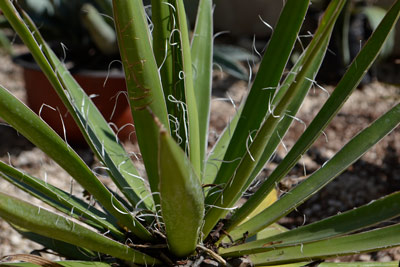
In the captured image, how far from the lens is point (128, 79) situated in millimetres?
727

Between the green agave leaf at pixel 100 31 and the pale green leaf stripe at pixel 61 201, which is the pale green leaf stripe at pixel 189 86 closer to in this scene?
the pale green leaf stripe at pixel 61 201

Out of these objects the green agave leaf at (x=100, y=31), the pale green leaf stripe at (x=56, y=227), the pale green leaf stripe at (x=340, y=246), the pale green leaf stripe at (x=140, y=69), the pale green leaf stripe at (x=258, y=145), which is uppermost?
the green agave leaf at (x=100, y=31)

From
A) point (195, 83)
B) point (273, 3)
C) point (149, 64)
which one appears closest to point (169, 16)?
point (149, 64)

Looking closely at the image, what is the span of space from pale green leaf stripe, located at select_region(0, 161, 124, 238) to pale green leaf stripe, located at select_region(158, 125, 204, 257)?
134 mm

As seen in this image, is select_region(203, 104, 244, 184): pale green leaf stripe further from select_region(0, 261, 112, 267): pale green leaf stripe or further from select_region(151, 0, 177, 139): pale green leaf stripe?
select_region(0, 261, 112, 267): pale green leaf stripe

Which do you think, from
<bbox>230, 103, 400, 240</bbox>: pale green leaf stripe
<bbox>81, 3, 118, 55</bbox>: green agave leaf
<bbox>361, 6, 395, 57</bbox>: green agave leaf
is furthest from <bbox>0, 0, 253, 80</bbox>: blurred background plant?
<bbox>230, 103, 400, 240</bbox>: pale green leaf stripe

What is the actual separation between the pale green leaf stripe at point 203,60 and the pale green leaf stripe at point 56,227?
1.07 ft

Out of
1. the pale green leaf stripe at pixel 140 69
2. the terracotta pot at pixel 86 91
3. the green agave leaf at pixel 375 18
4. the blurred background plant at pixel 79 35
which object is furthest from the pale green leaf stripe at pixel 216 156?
the green agave leaf at pixel 375 18

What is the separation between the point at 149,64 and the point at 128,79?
0.04 meters

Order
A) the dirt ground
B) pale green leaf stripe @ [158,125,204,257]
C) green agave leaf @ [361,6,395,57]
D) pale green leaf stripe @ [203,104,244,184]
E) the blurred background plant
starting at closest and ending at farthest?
pale green leaf stripe @ [158,125,204,257], pale green leaf stripe @ [203,104,244,184], the dirt ground, the blurred background plant, green agave leaf @ [361,6,395,57]

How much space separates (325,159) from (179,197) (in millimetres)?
1441

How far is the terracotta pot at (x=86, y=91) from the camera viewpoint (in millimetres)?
2080

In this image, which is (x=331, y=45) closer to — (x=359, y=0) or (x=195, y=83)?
(x=359, y=0)

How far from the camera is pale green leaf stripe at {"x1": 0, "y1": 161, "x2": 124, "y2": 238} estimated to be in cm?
76
